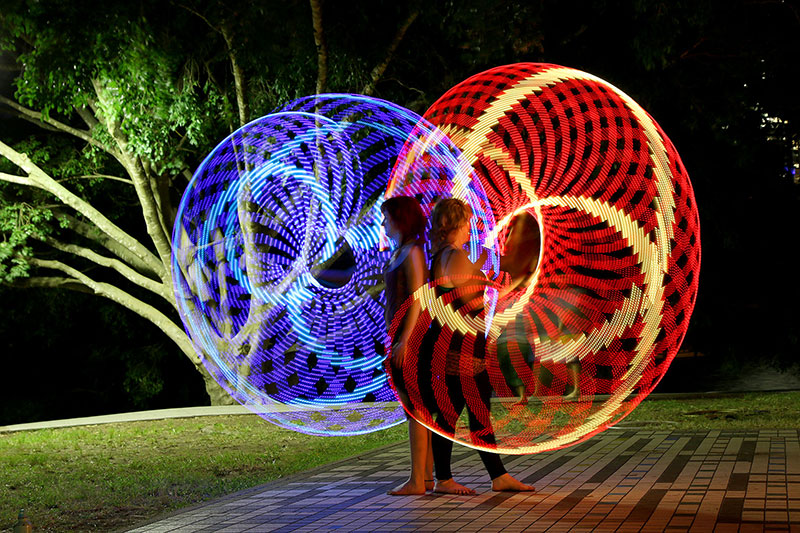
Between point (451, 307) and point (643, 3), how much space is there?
889cm

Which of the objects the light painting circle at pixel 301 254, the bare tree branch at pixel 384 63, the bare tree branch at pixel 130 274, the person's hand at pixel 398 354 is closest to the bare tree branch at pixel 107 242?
the bare tree branch at pixel 130 274

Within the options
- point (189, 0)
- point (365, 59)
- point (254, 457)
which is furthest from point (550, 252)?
point (189, 0)

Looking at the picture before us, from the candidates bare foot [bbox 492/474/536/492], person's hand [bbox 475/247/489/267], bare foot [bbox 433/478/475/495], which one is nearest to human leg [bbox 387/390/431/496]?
bare foot [bbox 433/478/475/495]

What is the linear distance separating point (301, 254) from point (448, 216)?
20.3 ft

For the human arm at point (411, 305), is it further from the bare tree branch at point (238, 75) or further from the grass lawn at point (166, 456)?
the bare tree branch at point (238, 75)

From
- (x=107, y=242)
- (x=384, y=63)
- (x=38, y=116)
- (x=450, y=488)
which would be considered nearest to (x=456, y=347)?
(x=450, y=488)

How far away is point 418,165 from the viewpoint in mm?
Result: 10805

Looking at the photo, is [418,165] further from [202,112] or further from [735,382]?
[735,382]

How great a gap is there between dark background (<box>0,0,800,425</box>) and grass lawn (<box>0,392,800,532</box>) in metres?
5.37

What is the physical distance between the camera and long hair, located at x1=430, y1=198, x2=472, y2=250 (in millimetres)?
6984

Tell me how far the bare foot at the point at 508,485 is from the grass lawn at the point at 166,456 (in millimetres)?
2306

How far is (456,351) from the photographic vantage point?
7.02 m

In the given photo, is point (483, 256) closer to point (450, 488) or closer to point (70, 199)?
point (450, 488)

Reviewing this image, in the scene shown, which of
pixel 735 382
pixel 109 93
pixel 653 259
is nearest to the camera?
pixel 653 259
